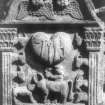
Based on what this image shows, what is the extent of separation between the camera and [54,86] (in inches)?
200

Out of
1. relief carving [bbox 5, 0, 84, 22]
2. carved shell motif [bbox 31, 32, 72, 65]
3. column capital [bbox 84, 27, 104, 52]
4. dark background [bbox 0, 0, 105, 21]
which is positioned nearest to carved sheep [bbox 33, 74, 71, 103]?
carved shell motif [bbox 31, 32, 72, 65]

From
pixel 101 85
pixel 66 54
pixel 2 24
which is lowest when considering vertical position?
pixel 101 85

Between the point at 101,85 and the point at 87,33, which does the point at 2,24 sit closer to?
the point at 87,33

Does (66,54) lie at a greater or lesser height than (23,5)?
lesser

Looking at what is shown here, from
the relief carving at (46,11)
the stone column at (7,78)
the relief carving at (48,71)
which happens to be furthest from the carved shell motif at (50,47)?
the stone column at (7,78)

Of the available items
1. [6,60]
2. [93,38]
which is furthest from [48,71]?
[93,38]

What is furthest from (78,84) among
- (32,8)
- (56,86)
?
(32,8)

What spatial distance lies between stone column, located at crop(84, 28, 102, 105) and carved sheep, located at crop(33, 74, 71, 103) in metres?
0.26

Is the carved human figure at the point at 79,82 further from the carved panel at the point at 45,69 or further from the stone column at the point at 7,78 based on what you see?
the stone column at the point at 7,78

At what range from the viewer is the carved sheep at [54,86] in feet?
16.6

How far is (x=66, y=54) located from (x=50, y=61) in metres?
0.19

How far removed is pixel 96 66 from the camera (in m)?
5.08

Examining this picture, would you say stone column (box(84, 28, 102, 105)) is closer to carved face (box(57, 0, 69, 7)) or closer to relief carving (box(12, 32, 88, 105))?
relief carving (box(12, 32, 88, 105))

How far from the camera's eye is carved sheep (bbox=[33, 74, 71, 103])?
5074 mm
